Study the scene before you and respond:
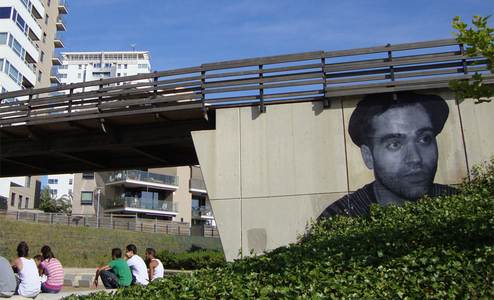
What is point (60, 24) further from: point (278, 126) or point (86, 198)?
point (278, 126)

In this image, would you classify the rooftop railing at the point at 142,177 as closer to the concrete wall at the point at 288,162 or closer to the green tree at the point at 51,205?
the green tree at the point at 51,205

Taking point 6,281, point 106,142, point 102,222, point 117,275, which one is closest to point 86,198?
point 102,222

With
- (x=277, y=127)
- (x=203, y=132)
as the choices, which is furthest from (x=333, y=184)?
(x=203, y=132)

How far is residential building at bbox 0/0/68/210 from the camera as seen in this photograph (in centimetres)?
4278

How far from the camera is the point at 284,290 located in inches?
255

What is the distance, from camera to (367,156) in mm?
13305

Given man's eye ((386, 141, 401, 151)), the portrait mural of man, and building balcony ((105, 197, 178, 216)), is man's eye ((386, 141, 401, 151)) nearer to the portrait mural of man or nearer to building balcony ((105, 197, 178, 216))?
the portrait mural of man

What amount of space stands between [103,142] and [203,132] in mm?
4190

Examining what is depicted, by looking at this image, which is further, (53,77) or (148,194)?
(53,77)

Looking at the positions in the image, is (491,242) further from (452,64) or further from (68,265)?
(68,265)

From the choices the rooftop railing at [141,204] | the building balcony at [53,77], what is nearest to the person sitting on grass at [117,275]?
the rooftop railing at [141,204]

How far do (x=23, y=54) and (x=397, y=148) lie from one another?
4372 centimetres

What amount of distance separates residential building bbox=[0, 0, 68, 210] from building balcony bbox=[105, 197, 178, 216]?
32.9 feet

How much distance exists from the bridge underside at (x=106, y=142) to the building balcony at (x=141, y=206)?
131 ft
